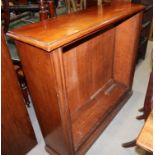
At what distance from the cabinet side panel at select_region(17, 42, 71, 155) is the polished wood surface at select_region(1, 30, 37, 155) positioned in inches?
3.6

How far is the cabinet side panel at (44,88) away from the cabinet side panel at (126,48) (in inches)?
40.2

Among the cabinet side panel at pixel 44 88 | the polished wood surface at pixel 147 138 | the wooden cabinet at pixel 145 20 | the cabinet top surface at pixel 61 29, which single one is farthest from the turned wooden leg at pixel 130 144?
the wooden cabinet at pixel 145 20

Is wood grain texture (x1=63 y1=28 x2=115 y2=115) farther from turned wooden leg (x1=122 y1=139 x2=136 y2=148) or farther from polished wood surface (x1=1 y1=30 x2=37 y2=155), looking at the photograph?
turned wooden leg (x1=122 y1=139 x2=136 y2=148)

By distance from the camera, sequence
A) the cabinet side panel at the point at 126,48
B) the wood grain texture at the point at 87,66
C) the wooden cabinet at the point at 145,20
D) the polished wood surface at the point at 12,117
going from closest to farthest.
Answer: the polished wood surface at the point at 12,117 < the wood grain texture at the point at 87,66 < the cabinet side panel at the point at 126,48 < the wooden cabinet at the point at 145,20

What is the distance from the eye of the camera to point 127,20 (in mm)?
1580

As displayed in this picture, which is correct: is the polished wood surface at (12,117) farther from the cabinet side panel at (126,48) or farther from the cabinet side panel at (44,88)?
the cabinet side panel at (126,48)

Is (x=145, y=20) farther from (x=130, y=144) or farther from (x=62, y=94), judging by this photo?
(x=62, y=94)

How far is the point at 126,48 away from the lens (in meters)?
1.72

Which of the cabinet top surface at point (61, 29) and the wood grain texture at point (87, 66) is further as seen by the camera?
the wood grain texture at point (87, 66)

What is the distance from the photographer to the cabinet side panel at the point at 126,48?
1572 mm

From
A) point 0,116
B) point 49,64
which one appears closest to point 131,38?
point 49,64

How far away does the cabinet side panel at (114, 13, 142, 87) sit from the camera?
5.16ft

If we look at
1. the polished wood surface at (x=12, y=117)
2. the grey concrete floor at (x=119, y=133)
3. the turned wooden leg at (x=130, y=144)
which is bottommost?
the grey concrete floor at (x=119, y=133)

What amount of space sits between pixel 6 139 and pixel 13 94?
0.36 meters
